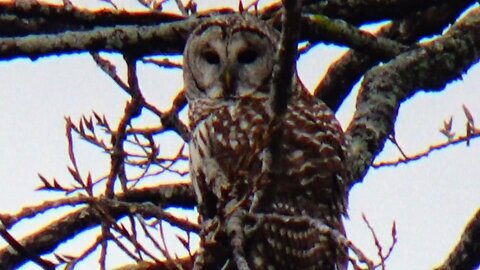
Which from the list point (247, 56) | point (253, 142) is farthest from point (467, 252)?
point (247, 56)

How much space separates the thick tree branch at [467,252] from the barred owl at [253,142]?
0.62m

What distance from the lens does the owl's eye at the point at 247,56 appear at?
746cm

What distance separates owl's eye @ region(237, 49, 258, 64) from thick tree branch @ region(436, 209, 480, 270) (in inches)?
71.7

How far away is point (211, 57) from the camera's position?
24.8 feet

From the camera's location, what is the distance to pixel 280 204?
242 inches

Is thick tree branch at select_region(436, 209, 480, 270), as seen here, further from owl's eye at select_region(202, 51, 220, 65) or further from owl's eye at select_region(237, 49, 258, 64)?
owl's eye at select_region(202, 51, 220, 65)

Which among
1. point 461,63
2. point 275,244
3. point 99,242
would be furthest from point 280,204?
point 461,63

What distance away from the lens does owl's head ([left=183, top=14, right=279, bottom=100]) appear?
728 cm

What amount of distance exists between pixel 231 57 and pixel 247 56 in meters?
0.14

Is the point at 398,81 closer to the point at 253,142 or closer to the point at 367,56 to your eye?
the point at 367,56

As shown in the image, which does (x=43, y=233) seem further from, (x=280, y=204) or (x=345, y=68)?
(x=345, y=68)

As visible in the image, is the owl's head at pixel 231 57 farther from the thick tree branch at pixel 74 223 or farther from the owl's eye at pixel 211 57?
the thick tree branch at pixel 74 223

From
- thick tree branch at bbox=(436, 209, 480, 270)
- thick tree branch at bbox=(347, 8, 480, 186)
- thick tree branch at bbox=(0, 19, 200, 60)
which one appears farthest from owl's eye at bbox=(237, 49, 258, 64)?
thick tree branch at bbox=(436, 209, 480, 270)

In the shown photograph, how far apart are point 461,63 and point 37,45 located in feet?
8.61
